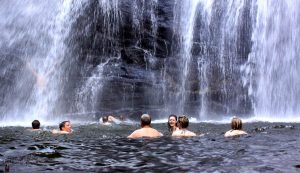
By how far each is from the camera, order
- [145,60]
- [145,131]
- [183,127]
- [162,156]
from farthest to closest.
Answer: [145,60]
[183,127]
[145,131]
[162,156]

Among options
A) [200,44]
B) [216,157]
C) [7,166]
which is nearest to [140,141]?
[216,157]

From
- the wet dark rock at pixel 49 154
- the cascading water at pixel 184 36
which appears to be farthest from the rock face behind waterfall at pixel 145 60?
the wet dark rock at pixel 49 154

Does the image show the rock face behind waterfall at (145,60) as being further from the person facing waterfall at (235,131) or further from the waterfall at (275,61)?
the person facing waterfall at (235,131)

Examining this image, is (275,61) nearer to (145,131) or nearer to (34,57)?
(34,57)

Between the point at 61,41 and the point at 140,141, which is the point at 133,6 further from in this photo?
the point at 140,141

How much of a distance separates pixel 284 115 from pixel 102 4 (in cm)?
1528

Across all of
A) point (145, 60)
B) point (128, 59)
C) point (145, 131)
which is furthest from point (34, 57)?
point (145, 131)

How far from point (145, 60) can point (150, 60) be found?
0.36m

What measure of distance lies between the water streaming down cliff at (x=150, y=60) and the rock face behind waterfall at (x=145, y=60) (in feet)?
0.23

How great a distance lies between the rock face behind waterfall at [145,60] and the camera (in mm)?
29406

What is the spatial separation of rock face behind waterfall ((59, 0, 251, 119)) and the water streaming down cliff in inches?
2.8

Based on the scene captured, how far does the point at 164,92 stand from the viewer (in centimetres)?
2981

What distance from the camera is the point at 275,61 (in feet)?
98.3

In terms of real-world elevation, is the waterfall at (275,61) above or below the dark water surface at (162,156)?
above
